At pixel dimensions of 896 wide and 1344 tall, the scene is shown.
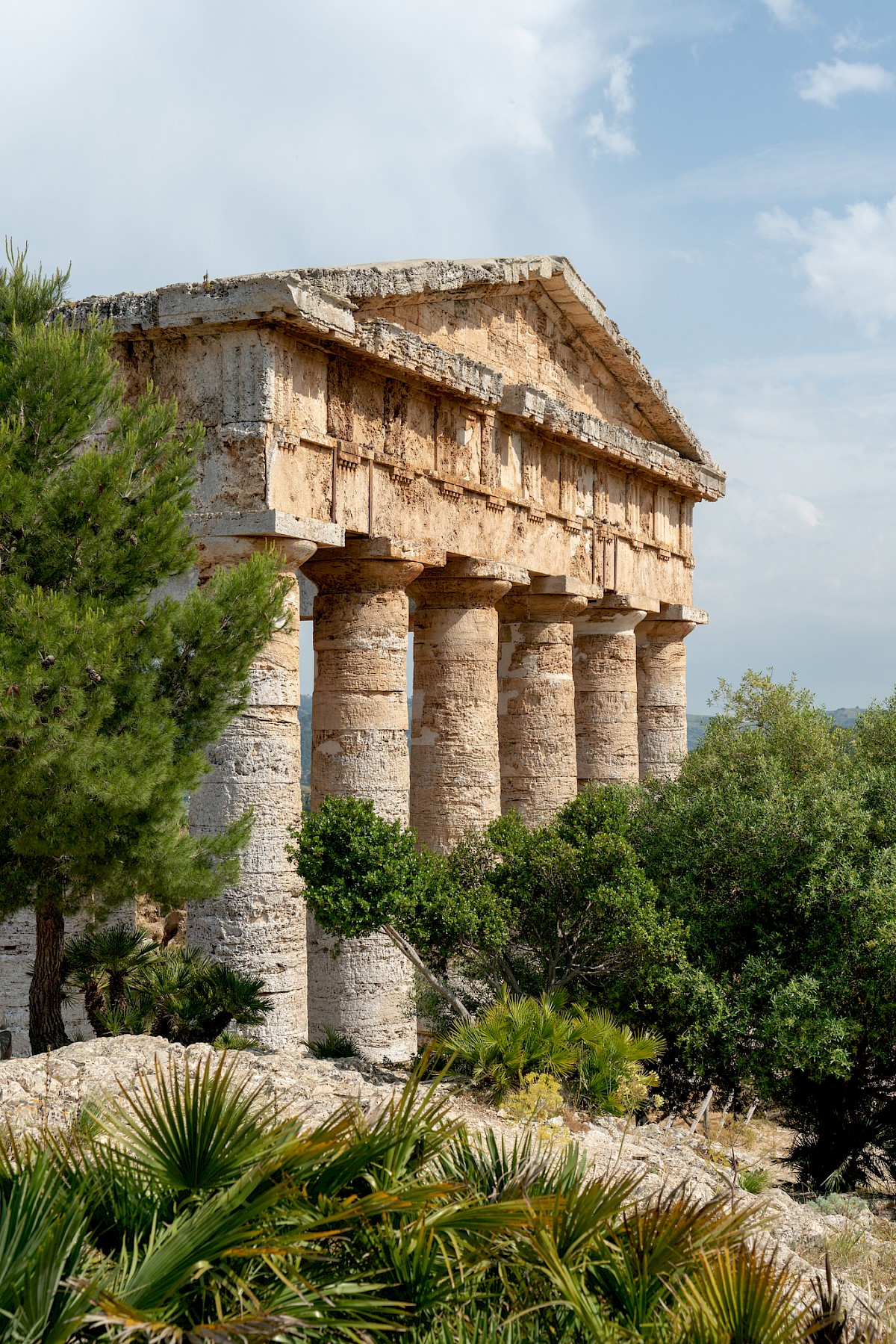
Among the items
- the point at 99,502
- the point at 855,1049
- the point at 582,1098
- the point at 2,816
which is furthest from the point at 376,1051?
the point at 99,502

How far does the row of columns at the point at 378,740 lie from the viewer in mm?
12078

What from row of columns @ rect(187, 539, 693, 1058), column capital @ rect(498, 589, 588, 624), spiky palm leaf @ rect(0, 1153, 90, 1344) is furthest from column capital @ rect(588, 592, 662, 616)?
spiky palm leaf @ rect(0, 1153, 90, 1344)

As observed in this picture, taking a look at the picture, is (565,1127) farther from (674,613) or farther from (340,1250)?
(674,613)

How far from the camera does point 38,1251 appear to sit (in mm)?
3973

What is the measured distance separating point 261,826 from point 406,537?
384 centimetres

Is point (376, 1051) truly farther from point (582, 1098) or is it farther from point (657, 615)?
point (657, 615)

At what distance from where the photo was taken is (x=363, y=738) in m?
13.8

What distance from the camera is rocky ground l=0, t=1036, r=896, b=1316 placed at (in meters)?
7.41

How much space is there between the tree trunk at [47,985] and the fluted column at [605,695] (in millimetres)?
10546

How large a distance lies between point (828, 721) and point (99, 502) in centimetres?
1247

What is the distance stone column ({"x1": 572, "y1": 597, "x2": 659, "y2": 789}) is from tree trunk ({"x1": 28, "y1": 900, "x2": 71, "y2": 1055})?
10.5m

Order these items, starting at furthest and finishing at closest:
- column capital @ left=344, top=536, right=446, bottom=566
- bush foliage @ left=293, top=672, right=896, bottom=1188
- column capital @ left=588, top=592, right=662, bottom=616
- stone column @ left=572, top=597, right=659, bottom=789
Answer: stone column @ left=572, top=597, right=659, bottom=789
column capital @ left=588, top=592, right=662, bottom=616
column capital @ left=344, top=536, right=446, bottom=566
bush foliage @ left=293, top=672, right=896, bottom=1188

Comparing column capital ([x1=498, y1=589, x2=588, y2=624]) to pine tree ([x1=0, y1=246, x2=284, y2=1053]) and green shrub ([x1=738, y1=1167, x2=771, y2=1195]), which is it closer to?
pine tree ([x1=0, y1=246, x2=284, y2=1053])

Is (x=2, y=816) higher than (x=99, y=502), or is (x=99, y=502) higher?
(x=99, y=502)
